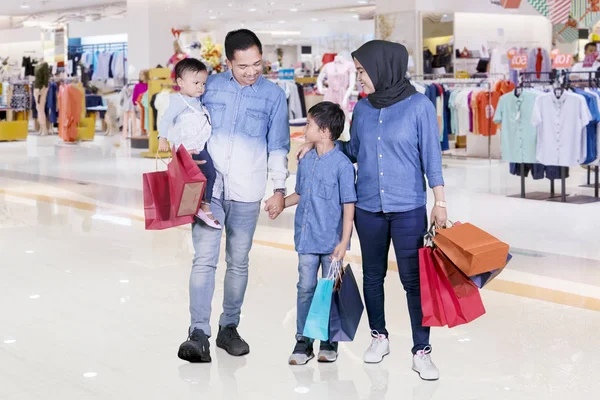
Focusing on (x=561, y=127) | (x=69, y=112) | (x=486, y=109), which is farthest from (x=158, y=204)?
(x=69, y=112)

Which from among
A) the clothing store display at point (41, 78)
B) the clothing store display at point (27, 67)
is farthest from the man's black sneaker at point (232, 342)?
the clothing store display at point (27, 67)

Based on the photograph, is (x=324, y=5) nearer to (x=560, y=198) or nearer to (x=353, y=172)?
(x=560, y=198)

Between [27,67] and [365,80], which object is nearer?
[365,80]

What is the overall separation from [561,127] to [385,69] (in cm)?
528

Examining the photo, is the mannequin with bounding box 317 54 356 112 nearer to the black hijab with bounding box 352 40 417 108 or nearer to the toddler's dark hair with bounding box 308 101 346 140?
the toddler's dark hair with bounding box 308 101 346 140

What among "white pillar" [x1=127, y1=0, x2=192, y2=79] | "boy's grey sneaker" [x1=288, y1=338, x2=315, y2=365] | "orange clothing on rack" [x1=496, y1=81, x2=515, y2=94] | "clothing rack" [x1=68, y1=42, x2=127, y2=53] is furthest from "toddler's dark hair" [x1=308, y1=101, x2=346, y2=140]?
"clothing rack" [x1=68, y1=42, x2=127, y2=53]

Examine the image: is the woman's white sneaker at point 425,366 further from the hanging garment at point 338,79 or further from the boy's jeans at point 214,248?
the hanging garment at point 338,79

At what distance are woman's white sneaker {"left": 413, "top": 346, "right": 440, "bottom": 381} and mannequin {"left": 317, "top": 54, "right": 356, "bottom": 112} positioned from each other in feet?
28.8

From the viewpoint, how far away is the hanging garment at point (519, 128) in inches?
325

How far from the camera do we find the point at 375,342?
11.4 feet

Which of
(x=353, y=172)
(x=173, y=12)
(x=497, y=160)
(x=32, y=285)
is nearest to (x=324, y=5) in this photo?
(x=173, y=12)

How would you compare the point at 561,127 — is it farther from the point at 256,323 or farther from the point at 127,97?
the point at 127,97

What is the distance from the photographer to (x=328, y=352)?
346 centimetres

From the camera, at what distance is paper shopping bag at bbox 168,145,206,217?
3.17 meters
